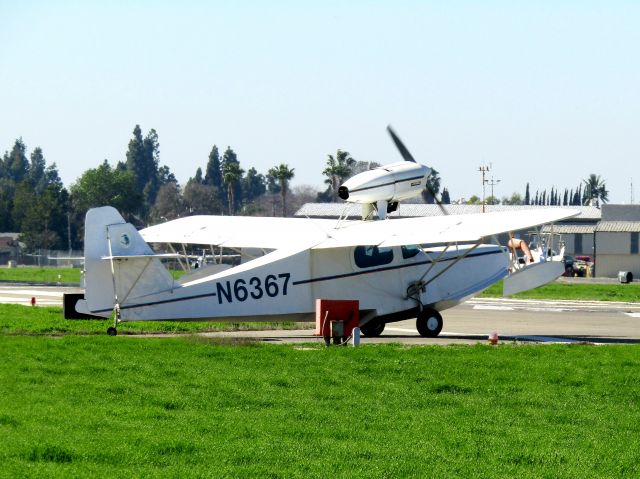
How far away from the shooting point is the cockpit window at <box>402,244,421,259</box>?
28.1 metres

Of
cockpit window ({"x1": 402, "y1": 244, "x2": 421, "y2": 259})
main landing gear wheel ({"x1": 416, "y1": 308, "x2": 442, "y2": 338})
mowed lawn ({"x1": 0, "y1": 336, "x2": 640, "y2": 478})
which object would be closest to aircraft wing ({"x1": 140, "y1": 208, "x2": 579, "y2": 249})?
cockpit window ({"x1": 402, "y1": 244, "x2": 421, "y2": 259})

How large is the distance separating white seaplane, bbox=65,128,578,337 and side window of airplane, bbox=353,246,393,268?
0.08ft

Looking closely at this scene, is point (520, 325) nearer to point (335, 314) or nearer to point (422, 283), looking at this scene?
point (422, 283)

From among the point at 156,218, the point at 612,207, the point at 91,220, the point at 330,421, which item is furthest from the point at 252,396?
the point at 156,218

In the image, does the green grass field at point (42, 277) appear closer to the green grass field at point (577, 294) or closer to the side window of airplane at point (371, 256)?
the green grass field at point (577, 294)

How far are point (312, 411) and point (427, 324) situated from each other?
1355cm

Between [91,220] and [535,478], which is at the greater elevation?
[91,220]

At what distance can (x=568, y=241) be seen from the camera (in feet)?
413

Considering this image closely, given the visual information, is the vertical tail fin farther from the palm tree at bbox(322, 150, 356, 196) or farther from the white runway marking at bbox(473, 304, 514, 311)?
the palm tree at bbox(322, 150, 356, 196)

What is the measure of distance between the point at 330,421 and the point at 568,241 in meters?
115

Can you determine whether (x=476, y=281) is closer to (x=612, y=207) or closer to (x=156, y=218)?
(x=612, y=207)

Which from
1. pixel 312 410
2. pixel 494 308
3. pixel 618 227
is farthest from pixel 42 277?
pixel 312 410

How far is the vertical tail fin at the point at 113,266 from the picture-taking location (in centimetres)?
2467

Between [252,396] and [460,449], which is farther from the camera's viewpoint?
[252,396]
